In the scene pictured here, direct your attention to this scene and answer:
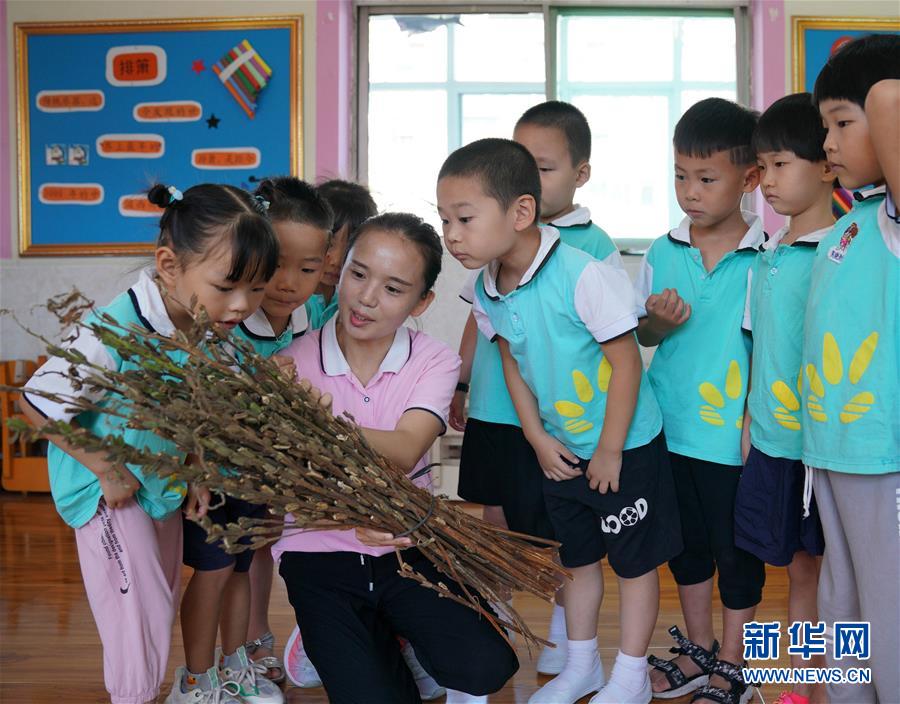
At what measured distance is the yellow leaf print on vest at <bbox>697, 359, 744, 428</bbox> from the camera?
1901 millimetres

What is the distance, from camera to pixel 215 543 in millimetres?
1835

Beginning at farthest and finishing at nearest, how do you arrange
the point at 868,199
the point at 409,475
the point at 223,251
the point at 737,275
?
the point at 737,275 → the point at 409,475 → the point at 223,251 → the point at 868,199

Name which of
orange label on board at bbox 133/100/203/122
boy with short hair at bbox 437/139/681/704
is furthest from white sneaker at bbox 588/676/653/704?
orange label on board at bbox 133/100/203/122

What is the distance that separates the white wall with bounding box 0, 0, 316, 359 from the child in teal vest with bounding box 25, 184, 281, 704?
2.74 meters

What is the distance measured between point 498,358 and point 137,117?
3071 mm

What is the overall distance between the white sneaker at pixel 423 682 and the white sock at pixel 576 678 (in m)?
0.20

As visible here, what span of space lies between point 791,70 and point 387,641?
3.47 meters

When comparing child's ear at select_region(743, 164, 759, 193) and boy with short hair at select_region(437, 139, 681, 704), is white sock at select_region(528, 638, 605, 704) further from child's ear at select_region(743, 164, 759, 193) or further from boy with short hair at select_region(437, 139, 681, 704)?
child's ear at select_region(743, 164, 759, 193)

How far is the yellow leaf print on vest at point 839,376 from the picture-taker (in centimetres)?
151

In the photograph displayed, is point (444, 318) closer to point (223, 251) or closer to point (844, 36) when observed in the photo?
point (844, 36)

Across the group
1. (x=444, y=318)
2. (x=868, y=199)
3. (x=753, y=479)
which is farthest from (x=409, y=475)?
(x=444, y=318)

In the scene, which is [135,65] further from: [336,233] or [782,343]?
[782,343]

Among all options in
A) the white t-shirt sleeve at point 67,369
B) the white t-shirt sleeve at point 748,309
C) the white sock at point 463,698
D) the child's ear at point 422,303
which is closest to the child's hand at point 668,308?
the white t-shirt sleeve at point 748,309

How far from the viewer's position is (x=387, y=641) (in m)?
1.82
